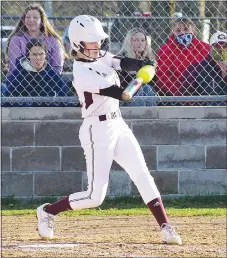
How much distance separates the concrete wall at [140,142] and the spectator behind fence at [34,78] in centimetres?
27

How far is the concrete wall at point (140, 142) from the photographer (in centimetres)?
879

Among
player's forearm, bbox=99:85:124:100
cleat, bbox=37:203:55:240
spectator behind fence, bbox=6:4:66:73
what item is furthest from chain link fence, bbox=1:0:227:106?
player's forearm, bbox=99:85:124:100

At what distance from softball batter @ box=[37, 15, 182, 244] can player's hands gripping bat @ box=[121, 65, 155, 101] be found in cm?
19

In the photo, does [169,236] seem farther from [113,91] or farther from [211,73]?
[211,73]

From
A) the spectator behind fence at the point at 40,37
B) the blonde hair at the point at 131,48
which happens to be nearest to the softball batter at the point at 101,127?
the blonde hair at the point at 131,48

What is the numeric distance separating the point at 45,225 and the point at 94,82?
4.25 feet

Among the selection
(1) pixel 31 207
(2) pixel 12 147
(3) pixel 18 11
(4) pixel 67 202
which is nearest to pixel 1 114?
(2) pixel 12 147

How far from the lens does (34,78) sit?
8.87 meters

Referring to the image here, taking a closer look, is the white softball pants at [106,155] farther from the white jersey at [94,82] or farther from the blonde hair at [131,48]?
the blonde hair at [131,48]

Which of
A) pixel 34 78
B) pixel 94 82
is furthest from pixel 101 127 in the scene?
pixel 34 78

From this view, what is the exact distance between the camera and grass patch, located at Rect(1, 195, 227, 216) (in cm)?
827

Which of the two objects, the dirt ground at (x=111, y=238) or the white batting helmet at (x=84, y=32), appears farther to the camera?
the white batting helmet at (x=84, y=32)

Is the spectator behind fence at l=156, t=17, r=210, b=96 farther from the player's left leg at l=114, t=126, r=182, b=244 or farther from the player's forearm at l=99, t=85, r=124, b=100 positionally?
the player's forearm at l=99, t=85, r=124, b=100

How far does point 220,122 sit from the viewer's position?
8.97 m
